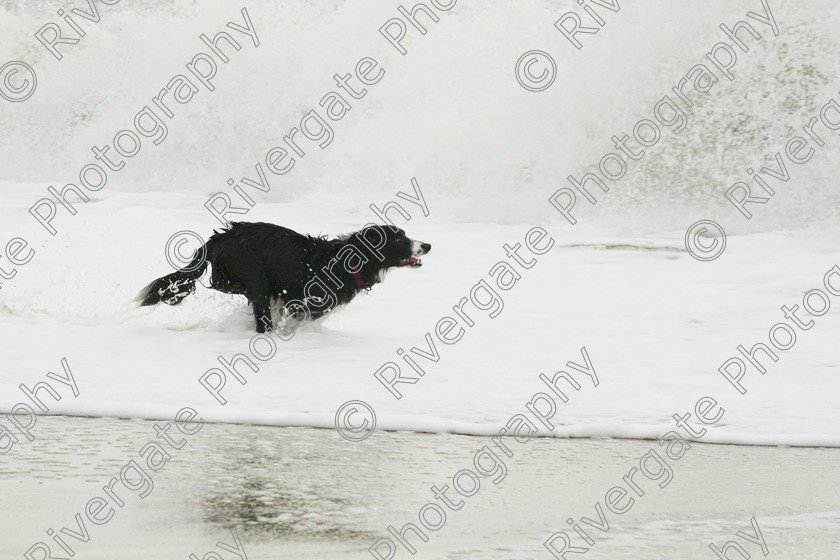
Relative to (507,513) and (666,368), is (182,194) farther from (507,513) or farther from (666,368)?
(507,513)

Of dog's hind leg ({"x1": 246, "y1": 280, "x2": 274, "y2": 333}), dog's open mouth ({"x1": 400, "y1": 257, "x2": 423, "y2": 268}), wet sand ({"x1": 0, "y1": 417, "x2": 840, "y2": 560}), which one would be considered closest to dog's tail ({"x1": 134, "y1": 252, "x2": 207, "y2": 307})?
dog's hind leg ({"x1": 246, "y1": 280, "x2": 274, "y2": 333})

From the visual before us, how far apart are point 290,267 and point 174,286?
735mm

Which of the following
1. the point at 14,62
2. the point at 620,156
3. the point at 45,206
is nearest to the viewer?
the point at 45,206

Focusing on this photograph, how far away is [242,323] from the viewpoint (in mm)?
5789

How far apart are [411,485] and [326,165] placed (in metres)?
10.1

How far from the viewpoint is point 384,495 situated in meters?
2.85

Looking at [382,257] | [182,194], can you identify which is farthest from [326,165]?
[382,257]

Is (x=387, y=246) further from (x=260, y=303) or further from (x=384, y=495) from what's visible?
(x=384, y=495)

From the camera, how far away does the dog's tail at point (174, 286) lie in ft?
18.8

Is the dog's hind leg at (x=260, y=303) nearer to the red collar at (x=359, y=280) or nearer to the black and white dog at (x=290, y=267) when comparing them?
the black and white dog at (x=290, y=267)

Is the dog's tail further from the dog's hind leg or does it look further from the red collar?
the red collar

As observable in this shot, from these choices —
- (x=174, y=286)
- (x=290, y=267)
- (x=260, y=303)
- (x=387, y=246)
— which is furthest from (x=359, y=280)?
(x=174, y=286)

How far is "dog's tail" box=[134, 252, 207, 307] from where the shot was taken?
5730mm

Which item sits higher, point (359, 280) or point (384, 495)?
point (359, 280)
